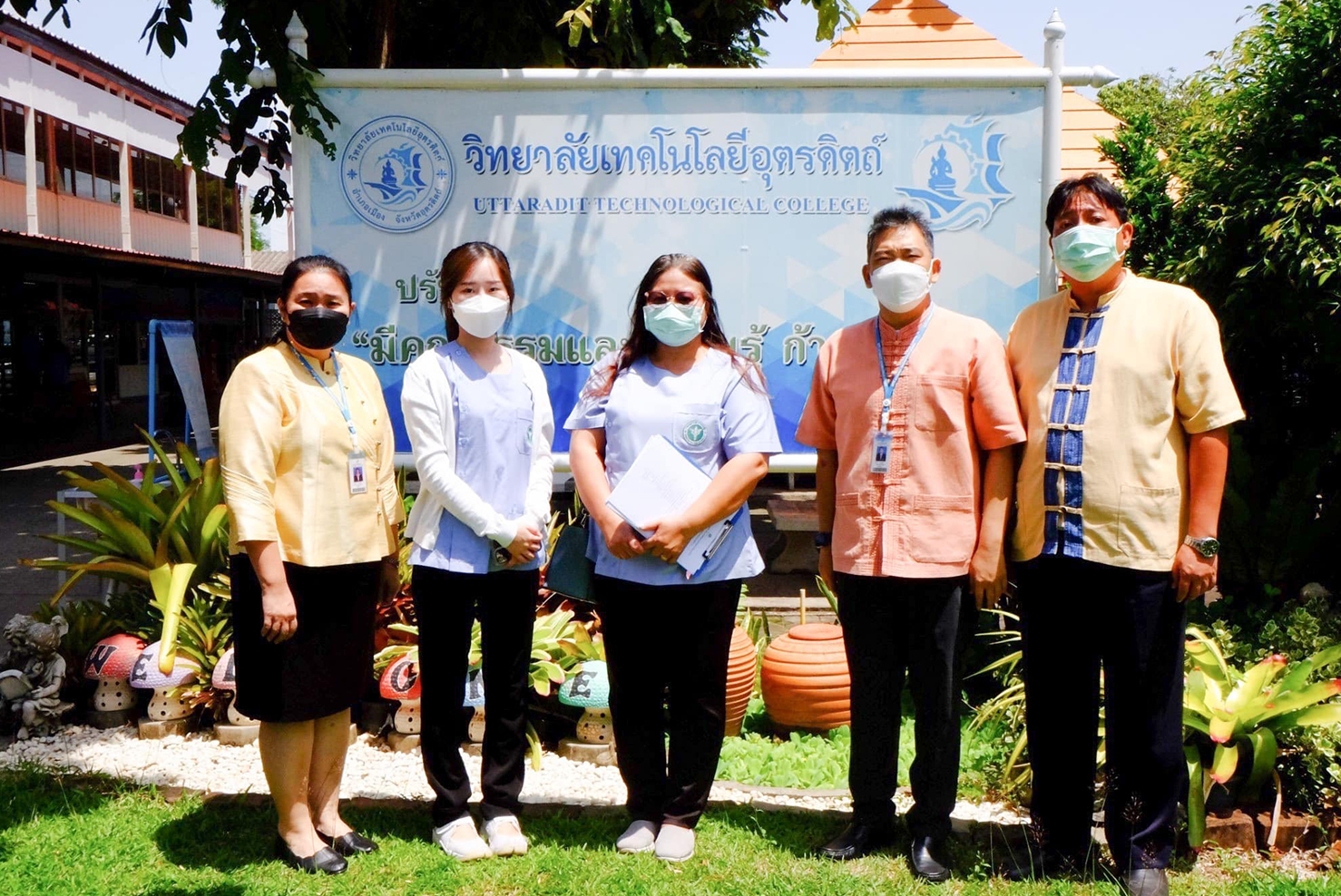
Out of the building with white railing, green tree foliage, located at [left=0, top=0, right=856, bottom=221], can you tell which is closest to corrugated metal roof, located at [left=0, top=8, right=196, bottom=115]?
the building with white railing

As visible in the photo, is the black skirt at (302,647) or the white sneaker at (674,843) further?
the white sneaker at (674,843)

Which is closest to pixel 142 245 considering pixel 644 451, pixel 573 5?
pixel 573 5

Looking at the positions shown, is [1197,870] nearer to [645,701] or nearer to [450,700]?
[645,701]

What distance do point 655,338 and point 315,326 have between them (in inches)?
40.0

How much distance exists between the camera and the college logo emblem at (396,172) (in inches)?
190

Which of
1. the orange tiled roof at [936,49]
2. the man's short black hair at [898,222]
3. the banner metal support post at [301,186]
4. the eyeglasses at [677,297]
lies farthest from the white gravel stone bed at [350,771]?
the orange tiled roof at [936,49]

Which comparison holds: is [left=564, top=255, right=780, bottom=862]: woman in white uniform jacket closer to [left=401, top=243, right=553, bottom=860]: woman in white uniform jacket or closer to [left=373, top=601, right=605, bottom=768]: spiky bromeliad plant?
[left=401, top=243, right=553, bottom=860]: woman in white uniform jacket

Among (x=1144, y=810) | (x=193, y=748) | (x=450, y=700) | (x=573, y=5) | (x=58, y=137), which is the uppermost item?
(x=58, y=137)

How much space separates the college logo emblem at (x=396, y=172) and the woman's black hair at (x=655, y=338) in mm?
1848

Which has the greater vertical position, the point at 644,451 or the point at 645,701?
the point at 644,451

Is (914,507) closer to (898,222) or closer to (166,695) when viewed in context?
(898,222)

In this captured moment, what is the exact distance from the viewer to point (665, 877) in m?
3.19

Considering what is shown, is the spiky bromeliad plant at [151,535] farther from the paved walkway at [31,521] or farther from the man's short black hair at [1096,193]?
the man's short black hair at [1096,193]

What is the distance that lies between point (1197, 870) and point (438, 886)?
2279mm
